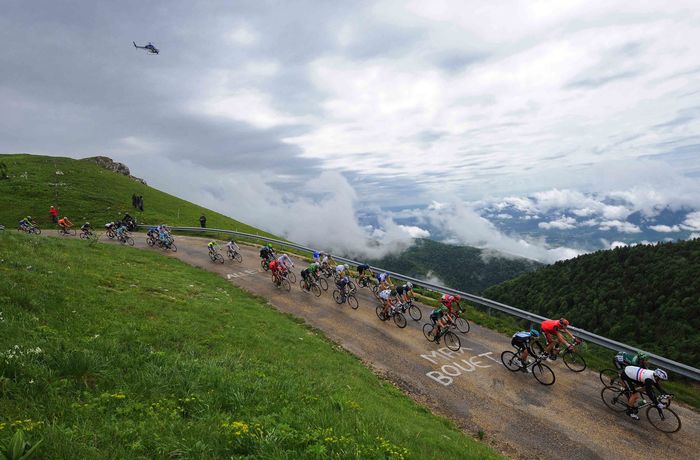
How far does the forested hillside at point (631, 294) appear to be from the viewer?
43906 millimetres

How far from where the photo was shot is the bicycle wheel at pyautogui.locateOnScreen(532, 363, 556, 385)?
14305 millimetres

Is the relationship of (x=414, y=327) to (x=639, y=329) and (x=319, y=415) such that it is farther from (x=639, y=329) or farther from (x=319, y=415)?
(x=639, y=329)

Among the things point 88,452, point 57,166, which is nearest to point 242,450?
point 88,452

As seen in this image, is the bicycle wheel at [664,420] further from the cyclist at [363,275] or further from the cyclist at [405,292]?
the cyclist at [363,275]

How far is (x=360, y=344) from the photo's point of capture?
17641 mm

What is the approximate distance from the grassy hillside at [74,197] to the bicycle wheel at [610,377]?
52559 millimetres

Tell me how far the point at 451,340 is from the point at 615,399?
6.85 m

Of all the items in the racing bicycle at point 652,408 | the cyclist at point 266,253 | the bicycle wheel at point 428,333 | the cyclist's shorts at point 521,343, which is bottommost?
the bicycle wheel at point 428,333

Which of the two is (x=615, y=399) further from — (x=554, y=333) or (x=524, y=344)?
(x=524, y=344)

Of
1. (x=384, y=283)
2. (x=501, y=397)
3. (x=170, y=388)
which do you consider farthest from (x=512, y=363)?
(x=170, y=388)

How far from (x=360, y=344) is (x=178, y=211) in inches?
2280

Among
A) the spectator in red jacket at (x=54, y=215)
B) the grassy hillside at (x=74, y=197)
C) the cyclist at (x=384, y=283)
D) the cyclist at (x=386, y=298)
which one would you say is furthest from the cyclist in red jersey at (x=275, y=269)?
the spectator in red jacket at (x=54, y=215)

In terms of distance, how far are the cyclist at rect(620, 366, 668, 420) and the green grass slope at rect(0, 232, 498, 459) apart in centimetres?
657

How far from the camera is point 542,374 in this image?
1456cm
